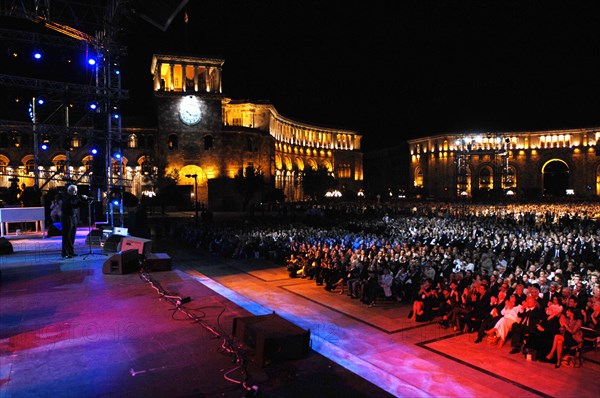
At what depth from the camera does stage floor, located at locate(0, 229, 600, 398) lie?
20.1ft

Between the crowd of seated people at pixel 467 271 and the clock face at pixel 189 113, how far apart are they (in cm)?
3357

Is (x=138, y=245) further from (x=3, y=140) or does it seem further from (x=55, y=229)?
(x=3, y=140)

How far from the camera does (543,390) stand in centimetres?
764

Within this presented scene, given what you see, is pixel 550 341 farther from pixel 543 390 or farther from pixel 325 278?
pixel 325 278

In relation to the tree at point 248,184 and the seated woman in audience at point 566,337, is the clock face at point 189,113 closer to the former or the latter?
the tree at point 248,184

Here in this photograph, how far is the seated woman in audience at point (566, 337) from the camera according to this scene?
8719mm

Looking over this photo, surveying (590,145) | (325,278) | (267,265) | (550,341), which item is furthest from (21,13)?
(590,145)

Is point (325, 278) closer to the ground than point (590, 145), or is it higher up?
closer to the ground

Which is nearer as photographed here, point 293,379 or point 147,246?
point 293,379

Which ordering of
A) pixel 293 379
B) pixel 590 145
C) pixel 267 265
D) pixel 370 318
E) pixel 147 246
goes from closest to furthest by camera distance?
pixel 293 379 < pixel 370 318 < pixel 147 246 < pixel 267 265 < pixel 590 145

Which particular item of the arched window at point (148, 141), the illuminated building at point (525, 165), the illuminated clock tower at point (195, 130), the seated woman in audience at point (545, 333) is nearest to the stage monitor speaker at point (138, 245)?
the seated woman in audience at point (545, 333)

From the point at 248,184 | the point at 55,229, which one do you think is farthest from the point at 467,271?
the point at 248,184

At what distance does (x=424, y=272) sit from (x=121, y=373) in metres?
9.97

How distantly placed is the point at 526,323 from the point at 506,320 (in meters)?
0.43
